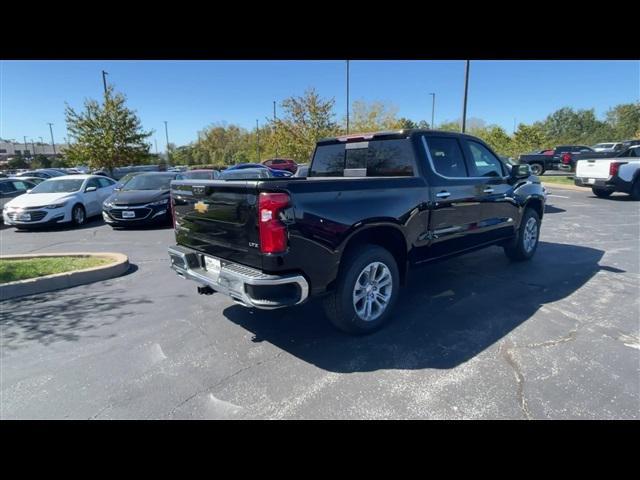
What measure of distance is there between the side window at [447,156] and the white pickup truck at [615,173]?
12221 millimetres

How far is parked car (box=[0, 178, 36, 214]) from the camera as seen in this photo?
1126 cm

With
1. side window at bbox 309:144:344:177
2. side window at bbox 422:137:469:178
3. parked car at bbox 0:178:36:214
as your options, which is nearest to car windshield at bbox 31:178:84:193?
parked car at bbox 0:178:36:214

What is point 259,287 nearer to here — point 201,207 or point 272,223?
point 272,223

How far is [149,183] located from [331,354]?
923 centimetres

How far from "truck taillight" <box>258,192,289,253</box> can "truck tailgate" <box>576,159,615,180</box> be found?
→ 1508cm

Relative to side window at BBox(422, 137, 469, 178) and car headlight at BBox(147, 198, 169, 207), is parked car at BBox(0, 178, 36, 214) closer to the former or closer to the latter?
car headlight at BBox(147, 198, 169, 207)

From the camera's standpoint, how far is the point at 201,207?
3.43 metres

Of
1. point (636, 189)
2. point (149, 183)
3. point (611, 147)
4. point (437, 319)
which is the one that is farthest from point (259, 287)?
point (611, 147)

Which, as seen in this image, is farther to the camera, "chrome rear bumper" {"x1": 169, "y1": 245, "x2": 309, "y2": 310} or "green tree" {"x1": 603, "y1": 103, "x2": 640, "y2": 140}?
"green tree" {"x1": 603, "y1": 103, "x2": 640, "y2": 140}

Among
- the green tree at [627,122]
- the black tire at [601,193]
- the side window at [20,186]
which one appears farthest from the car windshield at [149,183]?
the green tree at [627,122]

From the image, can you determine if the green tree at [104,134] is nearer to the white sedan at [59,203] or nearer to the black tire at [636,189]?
the white sedan at [59,203]

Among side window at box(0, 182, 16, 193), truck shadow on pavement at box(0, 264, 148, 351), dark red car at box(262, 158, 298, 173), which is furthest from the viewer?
dark red car at box(262, 158, 298, 173)
